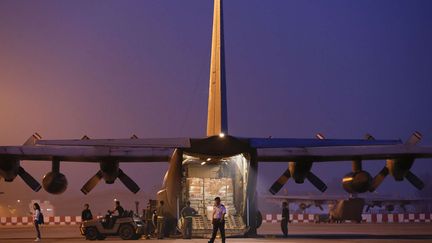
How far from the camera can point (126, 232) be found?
87.4 ft

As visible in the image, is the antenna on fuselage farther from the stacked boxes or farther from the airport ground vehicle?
the airport ground vehicle

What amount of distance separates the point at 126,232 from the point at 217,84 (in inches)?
265

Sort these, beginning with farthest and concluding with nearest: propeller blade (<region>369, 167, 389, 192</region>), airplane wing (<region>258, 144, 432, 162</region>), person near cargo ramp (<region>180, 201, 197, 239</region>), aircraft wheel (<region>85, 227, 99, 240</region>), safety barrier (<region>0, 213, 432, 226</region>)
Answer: safety barrier (<region>0, 213, 432, 226</region>), propeller blade (<region>369, 167, 389, 192</region>), airplane wing (<region>258, 144, 432, 162</region>), aircraft wheel (<region>85, 227, 99, 240</region>), person near cargo ramp (<region>180, 201, 197, 239</region>)

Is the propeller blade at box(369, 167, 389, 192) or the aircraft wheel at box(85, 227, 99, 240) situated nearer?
the aircraft wheel at box(85, 227, 99, 240)

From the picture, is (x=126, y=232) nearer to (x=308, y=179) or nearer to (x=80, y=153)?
(x=80, y=153)

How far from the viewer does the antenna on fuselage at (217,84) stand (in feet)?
77.9

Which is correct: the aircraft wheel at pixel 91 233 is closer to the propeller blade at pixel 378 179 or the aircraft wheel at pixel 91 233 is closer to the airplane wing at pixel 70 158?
the airplane wing at pixel 70 158

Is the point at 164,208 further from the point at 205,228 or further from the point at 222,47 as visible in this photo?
the point at 222,47

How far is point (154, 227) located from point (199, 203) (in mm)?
2336

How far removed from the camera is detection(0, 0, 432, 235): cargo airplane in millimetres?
22766

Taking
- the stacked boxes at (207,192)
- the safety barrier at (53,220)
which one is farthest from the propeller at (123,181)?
the safety barrier at (53,220)

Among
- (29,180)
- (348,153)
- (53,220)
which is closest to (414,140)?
(348,153)

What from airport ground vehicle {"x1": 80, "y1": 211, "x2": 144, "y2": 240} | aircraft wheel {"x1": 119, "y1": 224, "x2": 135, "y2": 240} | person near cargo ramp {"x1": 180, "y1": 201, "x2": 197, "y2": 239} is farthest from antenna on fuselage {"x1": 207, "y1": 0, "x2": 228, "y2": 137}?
aircraft wheel {"x1": 119, "y1": 224, "x2": 135, "y2": 240}

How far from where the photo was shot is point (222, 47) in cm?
2494
